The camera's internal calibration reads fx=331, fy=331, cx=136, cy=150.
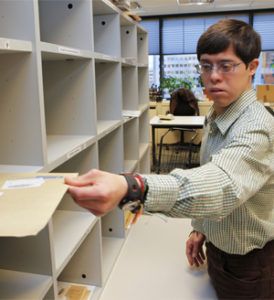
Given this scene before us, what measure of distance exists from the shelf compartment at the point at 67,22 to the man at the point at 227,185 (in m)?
0.64

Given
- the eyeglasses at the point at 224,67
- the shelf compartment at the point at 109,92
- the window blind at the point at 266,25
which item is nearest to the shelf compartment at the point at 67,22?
the shelf compartment at the point at 109,92

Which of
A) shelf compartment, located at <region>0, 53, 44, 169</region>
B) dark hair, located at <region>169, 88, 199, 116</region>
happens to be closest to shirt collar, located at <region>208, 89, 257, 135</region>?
shelf compartment, located at <region>0, 53, 44, 169</region>

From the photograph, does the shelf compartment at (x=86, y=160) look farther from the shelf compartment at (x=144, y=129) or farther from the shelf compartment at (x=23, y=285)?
the shelf compartment at (x=144, y=129)

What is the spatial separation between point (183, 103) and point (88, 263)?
12.8 feet

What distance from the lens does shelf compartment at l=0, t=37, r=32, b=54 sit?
0.87 metres

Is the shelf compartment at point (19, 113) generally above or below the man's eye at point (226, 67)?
below

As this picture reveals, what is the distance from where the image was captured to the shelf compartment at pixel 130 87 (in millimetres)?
2857

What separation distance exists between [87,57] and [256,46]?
0.77 m

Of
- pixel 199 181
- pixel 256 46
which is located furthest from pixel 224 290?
pixel 256 46

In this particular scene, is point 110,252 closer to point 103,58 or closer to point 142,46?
point 103,58

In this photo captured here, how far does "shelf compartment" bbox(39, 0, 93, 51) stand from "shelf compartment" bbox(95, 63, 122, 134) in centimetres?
57

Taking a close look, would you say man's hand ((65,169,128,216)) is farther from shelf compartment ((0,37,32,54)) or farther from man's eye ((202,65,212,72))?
man's eye ((202,65,212,72))

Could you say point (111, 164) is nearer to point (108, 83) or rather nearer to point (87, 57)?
point (108, 83)

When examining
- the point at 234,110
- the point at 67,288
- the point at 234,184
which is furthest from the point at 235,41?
the point at 67,288
